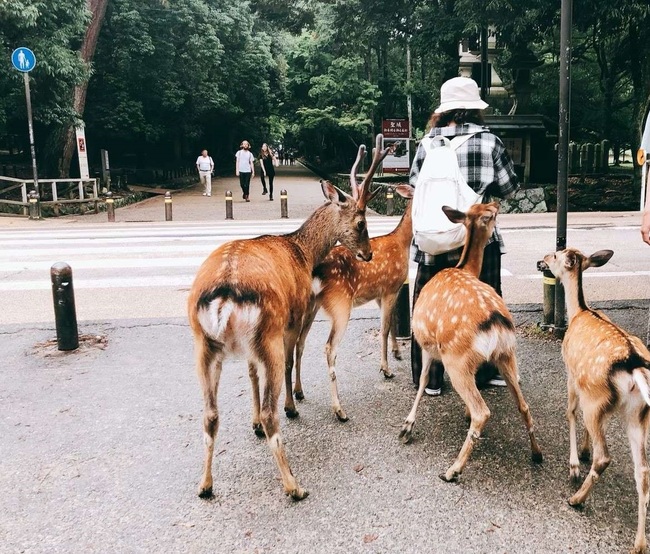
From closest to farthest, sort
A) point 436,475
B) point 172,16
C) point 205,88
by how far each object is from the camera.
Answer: point 436,475
point 172,16
point 205,88

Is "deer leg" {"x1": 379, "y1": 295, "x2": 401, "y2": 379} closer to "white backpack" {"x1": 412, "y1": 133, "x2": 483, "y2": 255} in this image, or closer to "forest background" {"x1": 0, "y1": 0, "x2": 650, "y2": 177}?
"white backpack" {"x1": 412, "y1": 133, "x2": 483, "y2": 255}

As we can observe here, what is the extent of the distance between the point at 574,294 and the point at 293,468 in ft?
6.48

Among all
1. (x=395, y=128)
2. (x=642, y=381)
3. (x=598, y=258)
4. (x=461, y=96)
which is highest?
(x=395, y=128)

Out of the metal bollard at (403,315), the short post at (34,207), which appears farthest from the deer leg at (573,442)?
the short post at (34,207)

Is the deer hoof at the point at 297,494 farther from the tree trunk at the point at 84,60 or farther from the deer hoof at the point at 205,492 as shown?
the tree trunk at the point at 84,60

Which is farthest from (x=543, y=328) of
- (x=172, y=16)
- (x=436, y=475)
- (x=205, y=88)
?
(x=205, y=88)

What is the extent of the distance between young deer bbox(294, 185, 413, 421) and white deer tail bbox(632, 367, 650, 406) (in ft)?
6.46

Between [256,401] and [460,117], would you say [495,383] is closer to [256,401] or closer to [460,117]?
[256,401]

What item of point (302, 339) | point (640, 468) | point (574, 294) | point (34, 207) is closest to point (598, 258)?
point (574, 294)

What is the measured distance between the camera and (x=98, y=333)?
6.41 m

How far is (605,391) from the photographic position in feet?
9.91

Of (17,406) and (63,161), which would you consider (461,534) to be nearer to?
(17,406)

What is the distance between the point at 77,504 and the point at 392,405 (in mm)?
2148

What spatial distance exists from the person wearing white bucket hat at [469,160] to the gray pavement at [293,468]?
2.70ft
